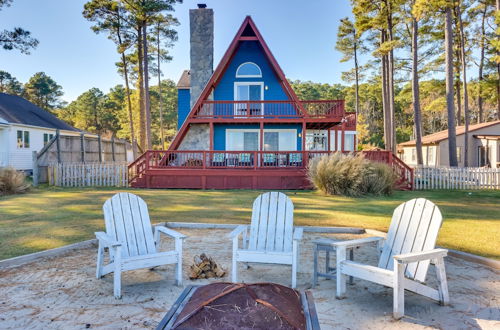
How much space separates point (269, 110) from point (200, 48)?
533 cm

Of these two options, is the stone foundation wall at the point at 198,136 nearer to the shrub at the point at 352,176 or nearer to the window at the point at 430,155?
the shrub at the point at 352,176

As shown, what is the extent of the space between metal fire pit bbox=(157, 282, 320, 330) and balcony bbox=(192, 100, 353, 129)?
14.7m

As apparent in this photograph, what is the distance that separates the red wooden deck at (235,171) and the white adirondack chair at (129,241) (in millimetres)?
10481

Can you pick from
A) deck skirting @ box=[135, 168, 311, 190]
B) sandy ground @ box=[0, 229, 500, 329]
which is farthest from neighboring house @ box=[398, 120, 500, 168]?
sandy ground @ box=[0, 229, 500, 329]

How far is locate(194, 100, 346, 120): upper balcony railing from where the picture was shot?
16.8 metres

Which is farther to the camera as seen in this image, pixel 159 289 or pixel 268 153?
pixel 268 153

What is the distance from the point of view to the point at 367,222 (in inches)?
A: 305

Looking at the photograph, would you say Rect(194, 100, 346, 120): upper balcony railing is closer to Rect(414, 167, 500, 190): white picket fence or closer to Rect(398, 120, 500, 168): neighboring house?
Rect(414, 167, 500, 190): white picket fence

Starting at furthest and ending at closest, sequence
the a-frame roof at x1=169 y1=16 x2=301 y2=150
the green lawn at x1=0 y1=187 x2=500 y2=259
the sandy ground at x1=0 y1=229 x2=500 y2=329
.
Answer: the a-frame roof at x1=169 y1=16 x2=301 y2=150 → the green lawn at x1=0 y1=187 x2=500 y2=259 → the sandy ground at x1=0 y1=229 x2=500 y2=329

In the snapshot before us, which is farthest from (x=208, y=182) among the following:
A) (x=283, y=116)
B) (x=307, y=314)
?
(x=307, y=314)

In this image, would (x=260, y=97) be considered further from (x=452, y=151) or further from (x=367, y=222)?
(x=367, y=222)

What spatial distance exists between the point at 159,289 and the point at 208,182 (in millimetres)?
11473

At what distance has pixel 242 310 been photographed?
74.6 inches

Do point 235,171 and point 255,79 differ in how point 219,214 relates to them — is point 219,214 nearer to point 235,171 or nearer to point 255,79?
point 235,171
